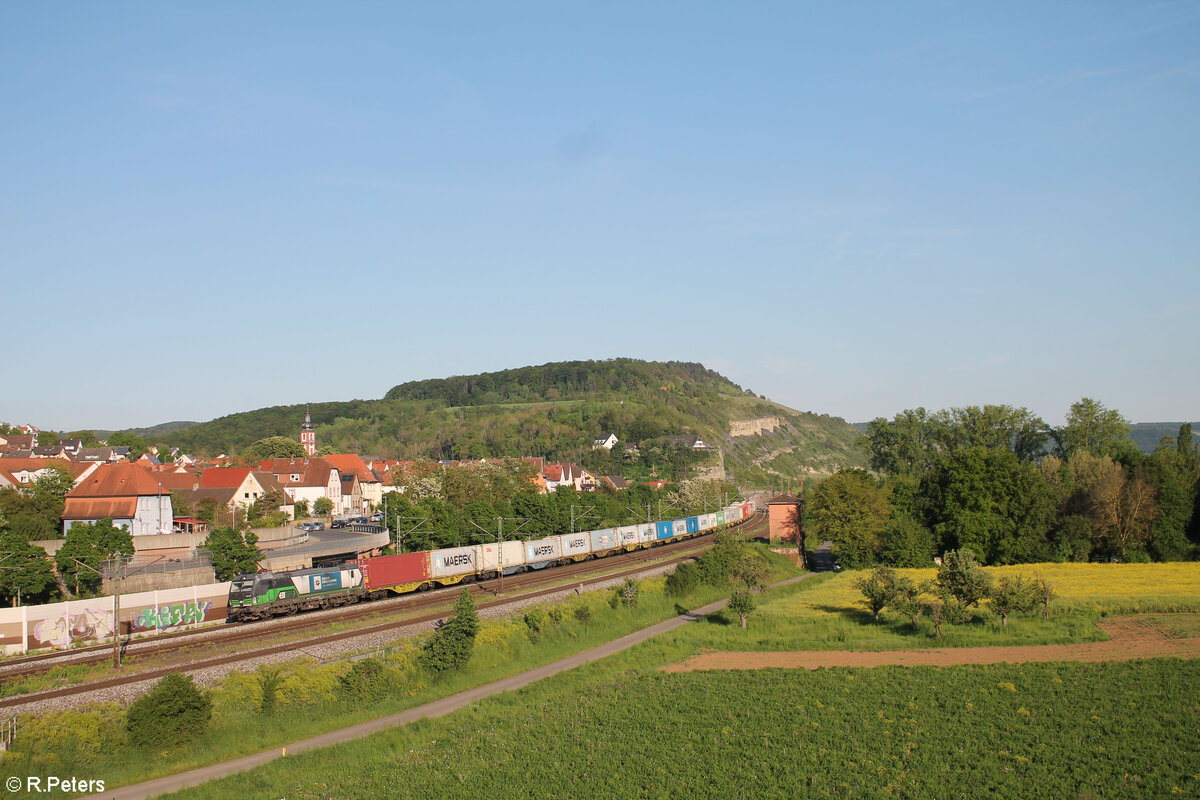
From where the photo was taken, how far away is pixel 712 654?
3991cm

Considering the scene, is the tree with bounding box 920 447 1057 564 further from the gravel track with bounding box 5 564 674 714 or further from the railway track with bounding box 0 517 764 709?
the gravel track with bounding box 5 564 674 714

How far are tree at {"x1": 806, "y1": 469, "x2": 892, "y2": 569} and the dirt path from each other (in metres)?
33.8

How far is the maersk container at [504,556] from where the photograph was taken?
208 feet

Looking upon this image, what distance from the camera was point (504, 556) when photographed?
66.0m

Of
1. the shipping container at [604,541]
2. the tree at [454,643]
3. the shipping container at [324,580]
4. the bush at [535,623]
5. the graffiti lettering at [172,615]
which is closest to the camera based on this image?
the tree at [454,643]

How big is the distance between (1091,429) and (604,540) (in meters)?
71.4

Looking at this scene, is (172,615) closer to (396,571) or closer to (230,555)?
(230,555)

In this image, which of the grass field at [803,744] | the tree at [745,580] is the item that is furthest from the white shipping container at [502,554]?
the grass field at [803,744]

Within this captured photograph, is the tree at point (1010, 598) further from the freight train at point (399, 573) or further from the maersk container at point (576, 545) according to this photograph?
the maersk container at point (576, 545)

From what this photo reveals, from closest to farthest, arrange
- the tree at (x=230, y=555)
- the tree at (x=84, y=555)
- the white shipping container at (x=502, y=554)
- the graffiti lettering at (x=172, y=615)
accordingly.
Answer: the graffiti lettering at (x=172, y=615), the tree at (x=84, y=555), the tree at (x=230, y=555), the white shipping container at (x=502, y=554)

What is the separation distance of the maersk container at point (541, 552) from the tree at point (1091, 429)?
73571mm

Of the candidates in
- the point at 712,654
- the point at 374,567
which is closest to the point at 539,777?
the point at 712,654

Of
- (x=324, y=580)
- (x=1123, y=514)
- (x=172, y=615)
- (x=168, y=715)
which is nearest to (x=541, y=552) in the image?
(x=324, y=580)

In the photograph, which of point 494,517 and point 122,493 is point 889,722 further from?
point 122,493
